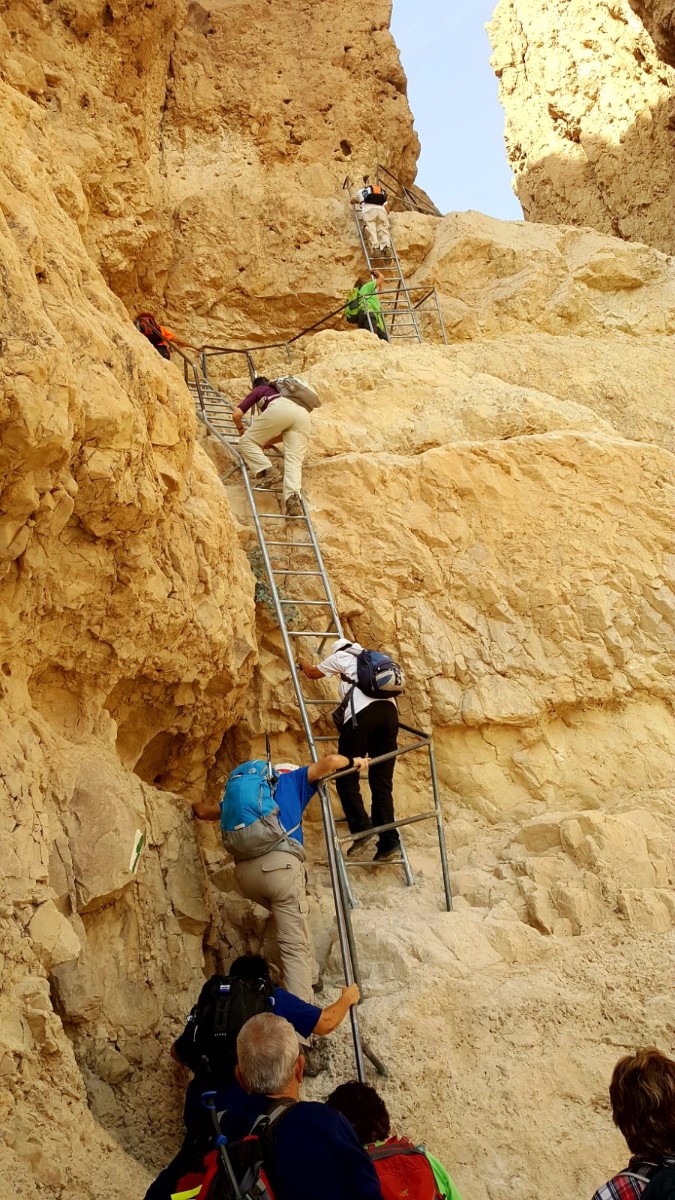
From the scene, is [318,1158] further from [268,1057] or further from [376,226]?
[376,226]

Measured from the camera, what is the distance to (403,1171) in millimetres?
2951

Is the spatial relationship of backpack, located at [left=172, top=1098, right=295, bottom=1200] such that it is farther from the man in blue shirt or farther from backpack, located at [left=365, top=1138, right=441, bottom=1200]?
the man in blue shirt

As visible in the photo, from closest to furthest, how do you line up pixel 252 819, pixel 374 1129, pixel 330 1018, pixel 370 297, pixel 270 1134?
pixel 270 1134 → pixel 374 1129 → pixel 330 1018 → pixel 252 819 → pixel 370 297

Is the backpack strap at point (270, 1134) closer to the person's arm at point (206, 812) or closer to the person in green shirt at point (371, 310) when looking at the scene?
the person's arm at point (206, 812)

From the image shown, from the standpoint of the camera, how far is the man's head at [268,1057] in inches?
113

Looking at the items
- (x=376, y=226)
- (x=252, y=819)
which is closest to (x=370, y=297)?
Result: (x=376, y=226)

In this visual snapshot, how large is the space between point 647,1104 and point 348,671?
11.3 ft

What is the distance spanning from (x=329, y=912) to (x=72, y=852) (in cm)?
175

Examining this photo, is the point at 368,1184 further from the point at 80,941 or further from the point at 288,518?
the point at 288,518

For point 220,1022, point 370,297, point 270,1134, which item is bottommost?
point 220,1022

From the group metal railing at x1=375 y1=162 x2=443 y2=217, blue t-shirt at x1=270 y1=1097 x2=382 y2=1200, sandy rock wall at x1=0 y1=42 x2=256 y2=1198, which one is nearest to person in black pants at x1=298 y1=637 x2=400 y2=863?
sandy rock wall at x1=0 y1=42 x2=256 y2=1198

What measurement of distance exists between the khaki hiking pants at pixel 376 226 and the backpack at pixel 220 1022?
9.83 m

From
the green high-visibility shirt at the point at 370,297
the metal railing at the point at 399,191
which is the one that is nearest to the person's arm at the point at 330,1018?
the green high-visibility shirt at the point at 370,297

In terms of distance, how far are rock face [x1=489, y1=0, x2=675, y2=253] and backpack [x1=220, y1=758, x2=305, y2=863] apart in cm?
1435
